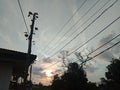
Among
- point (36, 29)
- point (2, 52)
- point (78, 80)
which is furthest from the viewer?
point (78, 80)

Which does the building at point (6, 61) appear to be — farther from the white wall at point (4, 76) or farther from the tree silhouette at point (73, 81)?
the tree silhouette at point (73, 81)

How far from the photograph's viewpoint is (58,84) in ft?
151

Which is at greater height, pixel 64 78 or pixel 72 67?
pixel 72 67

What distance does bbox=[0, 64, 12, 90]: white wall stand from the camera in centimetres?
959

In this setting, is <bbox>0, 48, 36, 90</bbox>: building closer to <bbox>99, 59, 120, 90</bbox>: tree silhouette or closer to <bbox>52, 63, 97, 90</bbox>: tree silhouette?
<bbox>52, 63, 97, 90</bbox>: tree silhouette

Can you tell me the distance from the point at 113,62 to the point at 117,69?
303 centimetres

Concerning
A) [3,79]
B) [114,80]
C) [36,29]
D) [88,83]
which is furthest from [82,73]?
[3,79]

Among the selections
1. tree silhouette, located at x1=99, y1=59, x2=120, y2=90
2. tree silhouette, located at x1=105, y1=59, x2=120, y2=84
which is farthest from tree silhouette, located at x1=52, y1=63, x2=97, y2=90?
tree silhouette, located at x1=105, y1=59, x2=120, y2=84

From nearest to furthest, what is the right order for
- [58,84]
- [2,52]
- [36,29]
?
1. [2,52]
2. [36,29]
3. [58,84]

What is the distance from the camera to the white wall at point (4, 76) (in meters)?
9.59

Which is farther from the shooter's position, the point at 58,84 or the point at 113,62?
the point at 113,62

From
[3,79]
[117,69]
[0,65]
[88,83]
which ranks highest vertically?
[117,69]

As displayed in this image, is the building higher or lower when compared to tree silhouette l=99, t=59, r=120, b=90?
lower

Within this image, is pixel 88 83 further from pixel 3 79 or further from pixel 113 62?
pixel 3 79
